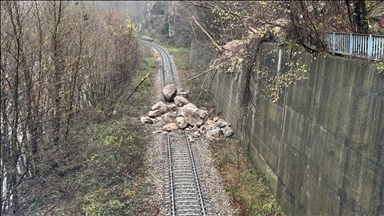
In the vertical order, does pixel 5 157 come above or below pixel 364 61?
below

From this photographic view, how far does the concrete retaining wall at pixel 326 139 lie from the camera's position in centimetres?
637

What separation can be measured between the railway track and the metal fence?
6182 millimetres

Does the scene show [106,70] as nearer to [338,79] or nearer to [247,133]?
[247,133]

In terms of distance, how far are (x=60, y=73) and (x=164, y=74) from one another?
75.7ft

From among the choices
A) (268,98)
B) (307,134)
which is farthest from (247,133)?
(307,134)

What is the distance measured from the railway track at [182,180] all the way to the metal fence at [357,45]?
6182mm

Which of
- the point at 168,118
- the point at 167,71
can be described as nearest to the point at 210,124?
the point at 168,118

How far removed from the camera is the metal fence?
666 centimetres

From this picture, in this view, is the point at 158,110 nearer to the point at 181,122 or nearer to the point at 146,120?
the point at 146,120

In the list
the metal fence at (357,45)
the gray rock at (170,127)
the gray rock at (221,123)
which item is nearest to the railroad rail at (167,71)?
the gray rock at (170,127)

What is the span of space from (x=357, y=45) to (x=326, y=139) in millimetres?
2219

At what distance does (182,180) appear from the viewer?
13.2m

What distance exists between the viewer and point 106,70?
21.4m

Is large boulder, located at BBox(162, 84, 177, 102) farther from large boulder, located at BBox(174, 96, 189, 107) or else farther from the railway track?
the railway track
